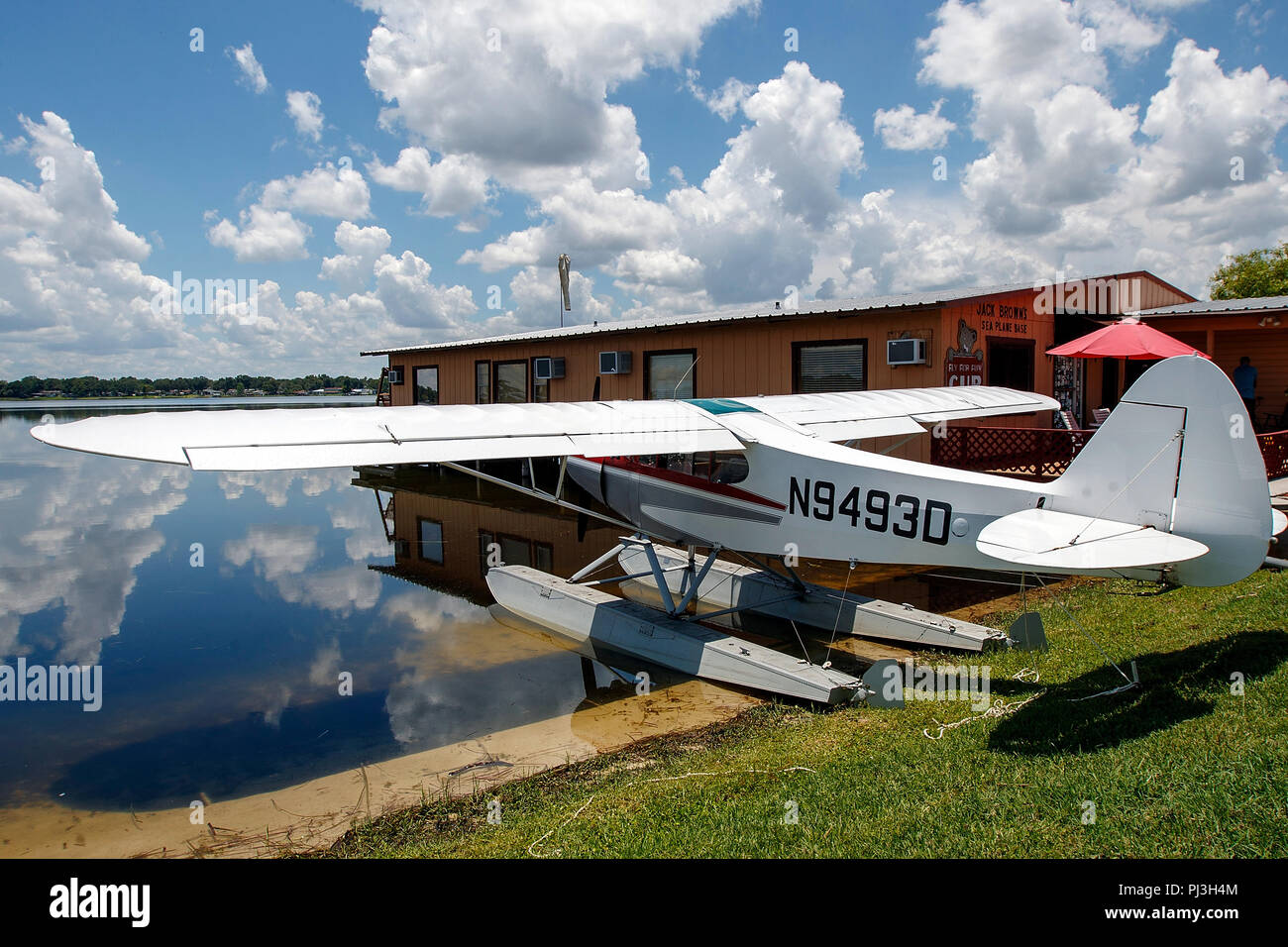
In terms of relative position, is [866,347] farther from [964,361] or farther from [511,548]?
[511,548]

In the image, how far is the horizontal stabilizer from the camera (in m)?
4.22

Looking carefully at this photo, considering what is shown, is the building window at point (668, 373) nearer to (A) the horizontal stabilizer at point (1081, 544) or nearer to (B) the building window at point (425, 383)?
(A) the horizontal stabilizer at point (1081, 544)

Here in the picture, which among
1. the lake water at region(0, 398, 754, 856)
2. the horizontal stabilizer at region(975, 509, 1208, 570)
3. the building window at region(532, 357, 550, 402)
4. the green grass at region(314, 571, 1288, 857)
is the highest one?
the building window at region(532, 357, 550, 402)

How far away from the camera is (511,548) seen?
13523 millimetres

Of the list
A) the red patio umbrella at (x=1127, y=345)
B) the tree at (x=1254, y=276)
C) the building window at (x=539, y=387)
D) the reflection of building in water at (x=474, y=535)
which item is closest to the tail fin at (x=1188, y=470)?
the reflection of building in water at (x=474, y=535)

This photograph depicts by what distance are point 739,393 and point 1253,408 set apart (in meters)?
10.3

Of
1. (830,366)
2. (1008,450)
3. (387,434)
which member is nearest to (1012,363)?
(1008,450)

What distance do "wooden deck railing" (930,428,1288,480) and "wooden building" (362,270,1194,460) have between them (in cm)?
50

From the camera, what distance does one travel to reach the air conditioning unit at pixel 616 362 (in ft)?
54.2

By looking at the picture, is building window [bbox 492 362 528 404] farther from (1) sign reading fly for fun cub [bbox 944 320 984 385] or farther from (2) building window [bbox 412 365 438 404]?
(1) sign reading fly for fun cub [bbox 944 320 984 385]

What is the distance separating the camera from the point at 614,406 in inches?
322

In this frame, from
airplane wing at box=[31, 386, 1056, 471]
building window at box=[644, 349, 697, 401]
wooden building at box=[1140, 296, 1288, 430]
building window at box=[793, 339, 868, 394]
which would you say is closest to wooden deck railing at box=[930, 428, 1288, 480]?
airplane wing at box=[31, 386, 1056, 471]

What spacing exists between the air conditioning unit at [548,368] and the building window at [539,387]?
23 centimetres
